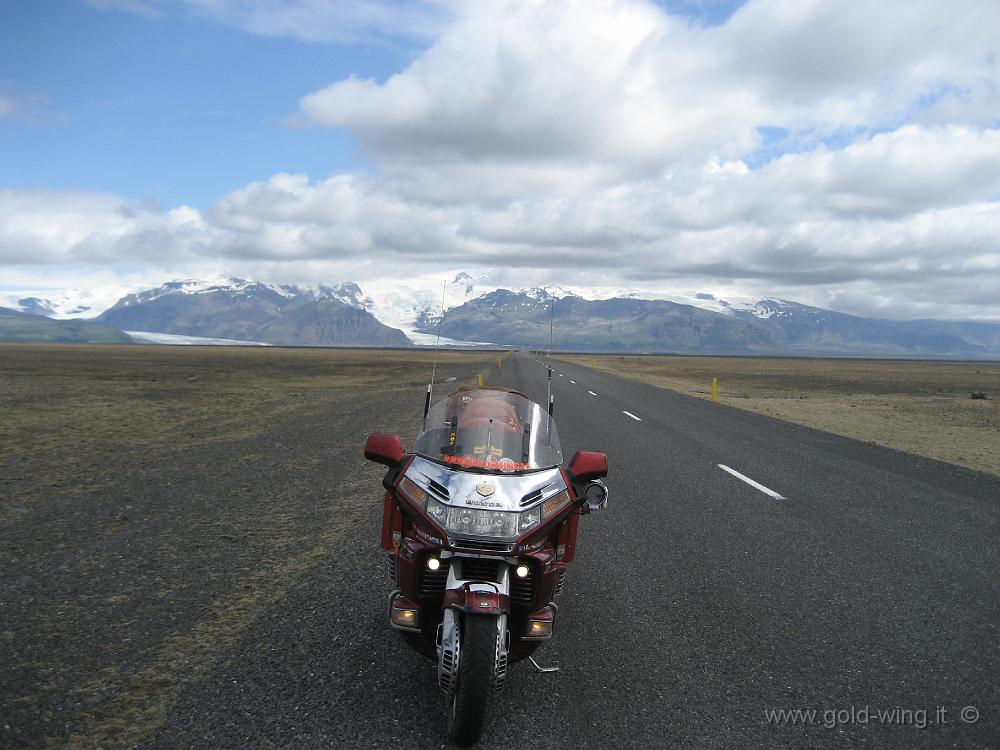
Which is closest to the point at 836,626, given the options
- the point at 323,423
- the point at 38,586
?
the point at 38,586

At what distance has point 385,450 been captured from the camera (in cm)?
458

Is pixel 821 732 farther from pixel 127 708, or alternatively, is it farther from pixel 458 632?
pixel 127 708

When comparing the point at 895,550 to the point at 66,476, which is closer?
the point at 895,550

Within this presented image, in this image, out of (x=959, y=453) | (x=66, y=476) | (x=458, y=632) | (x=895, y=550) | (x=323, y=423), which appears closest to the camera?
(x=458, y=632)

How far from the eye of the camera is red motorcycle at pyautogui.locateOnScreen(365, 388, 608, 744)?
3525 millimetres

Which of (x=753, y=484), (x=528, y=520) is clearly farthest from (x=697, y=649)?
(x=753, y=484)

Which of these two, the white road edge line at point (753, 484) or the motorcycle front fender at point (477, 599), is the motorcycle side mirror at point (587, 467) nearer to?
the motorcycle front fender at point (477, 599)

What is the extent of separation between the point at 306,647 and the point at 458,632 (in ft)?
5.05

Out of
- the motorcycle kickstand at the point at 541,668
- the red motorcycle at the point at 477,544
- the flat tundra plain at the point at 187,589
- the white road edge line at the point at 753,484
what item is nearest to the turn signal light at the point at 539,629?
the red motorcycle at the point at 477,544

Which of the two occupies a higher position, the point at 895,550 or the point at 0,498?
the point at 895,550

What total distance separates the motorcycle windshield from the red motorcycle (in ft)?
0.04

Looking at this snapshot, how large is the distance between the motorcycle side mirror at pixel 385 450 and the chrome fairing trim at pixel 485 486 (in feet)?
0.50

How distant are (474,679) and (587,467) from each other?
61.6 inches

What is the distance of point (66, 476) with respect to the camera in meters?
10.6
